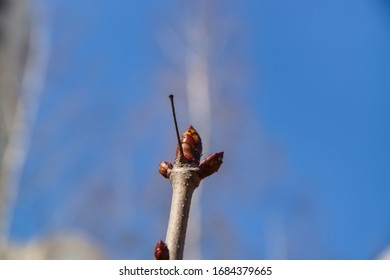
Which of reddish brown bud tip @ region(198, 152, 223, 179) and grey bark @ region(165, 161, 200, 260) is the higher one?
reddish brown bud tip @ region(198, 152, 223, 179)

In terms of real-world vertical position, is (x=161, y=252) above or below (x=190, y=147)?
below

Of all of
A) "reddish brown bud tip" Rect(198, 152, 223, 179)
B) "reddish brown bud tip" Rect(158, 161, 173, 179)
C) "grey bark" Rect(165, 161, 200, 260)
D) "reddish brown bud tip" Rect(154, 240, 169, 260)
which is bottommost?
"reddish brown bud tip" Rect(154, 240, 169, 260)

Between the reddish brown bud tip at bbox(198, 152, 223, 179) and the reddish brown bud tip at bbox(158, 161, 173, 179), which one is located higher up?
the reddish brown bud tip at bbox(158, 161, 173, 179)

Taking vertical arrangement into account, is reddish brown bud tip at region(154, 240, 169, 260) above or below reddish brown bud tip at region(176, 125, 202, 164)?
below

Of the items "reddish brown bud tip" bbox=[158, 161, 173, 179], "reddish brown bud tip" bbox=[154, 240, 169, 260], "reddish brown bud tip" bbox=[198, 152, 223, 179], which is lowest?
"reddish brown bud tip" bbox=[154, 240, 169, 260]
